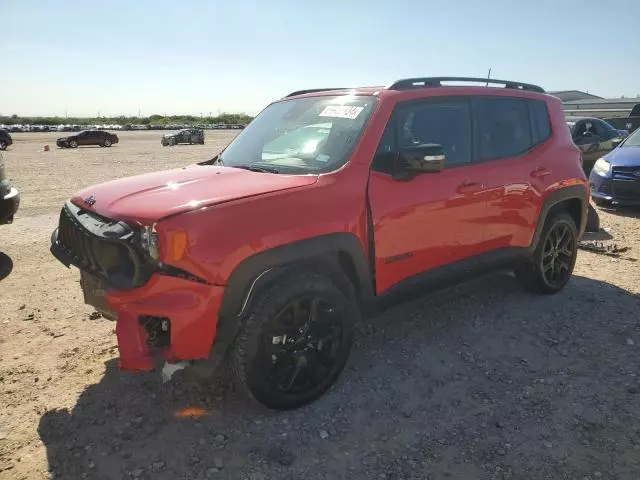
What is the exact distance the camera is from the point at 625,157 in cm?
881

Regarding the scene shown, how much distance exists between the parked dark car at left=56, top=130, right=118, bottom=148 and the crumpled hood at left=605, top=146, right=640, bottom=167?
32.7 meters

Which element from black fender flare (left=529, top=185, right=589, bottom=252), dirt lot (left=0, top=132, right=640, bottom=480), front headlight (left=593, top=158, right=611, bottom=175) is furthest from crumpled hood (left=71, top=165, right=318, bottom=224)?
front headlight (left=593, top=158, right=611, bottom=175)

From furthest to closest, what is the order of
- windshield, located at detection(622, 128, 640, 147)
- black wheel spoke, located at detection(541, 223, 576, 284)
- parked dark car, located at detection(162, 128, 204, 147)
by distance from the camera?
parked dark car, located at detection(162, 128, 204, 147), windshield, located at detection(622, 128, 640, 147), black wheel spoke, located at detection(541, 223, 576, 284)

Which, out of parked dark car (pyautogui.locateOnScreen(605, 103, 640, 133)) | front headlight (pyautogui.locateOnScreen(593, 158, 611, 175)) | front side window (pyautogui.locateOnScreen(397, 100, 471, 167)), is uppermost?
parked dark car (pyautogui.locateOnScreen(605, 103, 640, 133))

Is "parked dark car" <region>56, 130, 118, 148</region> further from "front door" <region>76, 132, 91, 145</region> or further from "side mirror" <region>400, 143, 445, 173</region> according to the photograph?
"side mirror" <region>400, 143, 445, 173</region>

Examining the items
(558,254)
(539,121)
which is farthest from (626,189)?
(539,121)

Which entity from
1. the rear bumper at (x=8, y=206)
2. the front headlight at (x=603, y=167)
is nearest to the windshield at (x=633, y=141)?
the front headlight at (x=603, y=167)

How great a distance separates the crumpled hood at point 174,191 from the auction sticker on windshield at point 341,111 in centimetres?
64

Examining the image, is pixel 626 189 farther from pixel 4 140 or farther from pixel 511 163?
pixel 4 140

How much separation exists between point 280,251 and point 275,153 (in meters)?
1.12

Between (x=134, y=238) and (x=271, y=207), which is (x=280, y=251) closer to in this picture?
(x=271, y=207)

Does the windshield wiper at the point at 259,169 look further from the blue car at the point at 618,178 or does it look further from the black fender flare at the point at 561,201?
the blue car at the point at 618,178

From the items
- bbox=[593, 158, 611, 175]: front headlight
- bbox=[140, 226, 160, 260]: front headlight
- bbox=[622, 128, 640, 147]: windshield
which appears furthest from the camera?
bbox=[622, 128, 640, 147]: windshield

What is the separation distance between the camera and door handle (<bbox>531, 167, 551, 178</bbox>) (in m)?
4.44
